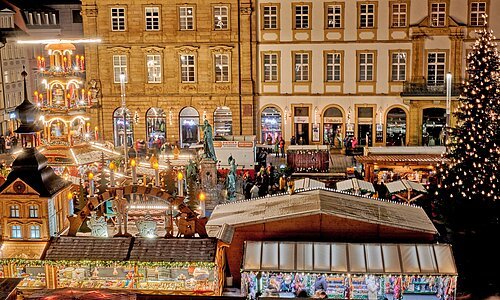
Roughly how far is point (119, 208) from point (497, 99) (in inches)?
669

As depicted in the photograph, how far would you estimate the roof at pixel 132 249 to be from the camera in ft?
54.1

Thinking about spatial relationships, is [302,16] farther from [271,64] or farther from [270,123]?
[270,123]

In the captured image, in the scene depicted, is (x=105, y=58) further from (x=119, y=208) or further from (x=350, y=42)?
(x=119, y=208)

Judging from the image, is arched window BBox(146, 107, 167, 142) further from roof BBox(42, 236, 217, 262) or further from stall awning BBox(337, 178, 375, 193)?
roof BBox(42, 236, 217, 262)

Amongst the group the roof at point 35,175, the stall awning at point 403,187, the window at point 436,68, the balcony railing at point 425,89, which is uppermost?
Answer: the window at point 436,68

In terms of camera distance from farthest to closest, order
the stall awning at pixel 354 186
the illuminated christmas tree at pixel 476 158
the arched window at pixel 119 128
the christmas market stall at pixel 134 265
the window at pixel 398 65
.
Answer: the arched window at pixel 119 128 → the window at pixel 398 65 → the stall awning at pixel 354 186 → the illuminated christmas tree at pixel 476 158 → the christmas market stall at pixel 134 265

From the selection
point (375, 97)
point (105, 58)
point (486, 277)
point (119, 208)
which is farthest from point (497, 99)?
point (105, 58)

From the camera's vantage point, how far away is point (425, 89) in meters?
50.0

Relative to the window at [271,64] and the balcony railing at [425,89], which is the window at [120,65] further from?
the balcony railing at [425,89]

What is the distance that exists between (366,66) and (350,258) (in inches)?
1370

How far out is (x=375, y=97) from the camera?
51.0 m

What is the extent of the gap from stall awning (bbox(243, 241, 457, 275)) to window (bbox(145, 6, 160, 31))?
36.0 m

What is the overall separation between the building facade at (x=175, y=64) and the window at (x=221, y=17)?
66 millimetres

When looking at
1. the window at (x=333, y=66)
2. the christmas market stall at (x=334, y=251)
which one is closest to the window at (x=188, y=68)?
the window at (x=333, y=66)
